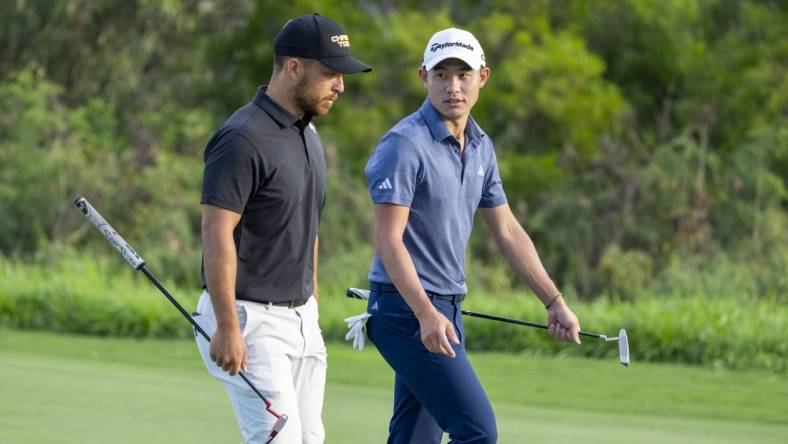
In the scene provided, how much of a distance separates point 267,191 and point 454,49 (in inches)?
33.7

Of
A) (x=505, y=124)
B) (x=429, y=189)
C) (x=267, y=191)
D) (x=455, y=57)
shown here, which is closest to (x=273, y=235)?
(x=267, y=191)

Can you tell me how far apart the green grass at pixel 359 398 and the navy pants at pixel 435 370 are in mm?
2629

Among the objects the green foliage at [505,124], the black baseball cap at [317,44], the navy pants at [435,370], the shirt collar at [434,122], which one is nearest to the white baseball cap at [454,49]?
the shirt collar at [434,122]

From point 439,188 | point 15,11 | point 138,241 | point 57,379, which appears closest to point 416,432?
point 439,188

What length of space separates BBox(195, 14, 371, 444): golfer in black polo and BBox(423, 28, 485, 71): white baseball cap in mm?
320

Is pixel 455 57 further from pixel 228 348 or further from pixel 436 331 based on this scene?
pixel 228 348

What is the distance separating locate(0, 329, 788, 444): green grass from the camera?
8.05 metres

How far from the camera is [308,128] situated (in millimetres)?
4984

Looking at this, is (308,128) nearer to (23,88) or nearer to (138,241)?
(138,241)

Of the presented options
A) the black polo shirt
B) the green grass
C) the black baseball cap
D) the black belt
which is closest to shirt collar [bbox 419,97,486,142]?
the black baseball cap

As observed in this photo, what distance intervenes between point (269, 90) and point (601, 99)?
2148 cm

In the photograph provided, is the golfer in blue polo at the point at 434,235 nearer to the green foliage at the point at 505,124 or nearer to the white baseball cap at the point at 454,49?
the white baseball cap at the point at 454,49

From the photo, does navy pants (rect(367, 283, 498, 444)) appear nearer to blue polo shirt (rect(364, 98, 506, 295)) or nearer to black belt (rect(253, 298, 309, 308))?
blue polo shirt (rect(364, 98, 506, 295))

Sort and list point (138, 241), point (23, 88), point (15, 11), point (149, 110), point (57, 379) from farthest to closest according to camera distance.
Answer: point (149, 110) < point (15, 11) < point (23, 88) < point (138, 241) < point (57, 379)
